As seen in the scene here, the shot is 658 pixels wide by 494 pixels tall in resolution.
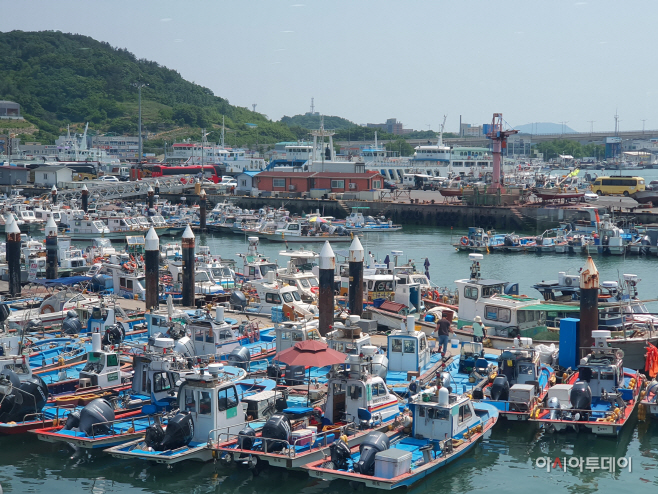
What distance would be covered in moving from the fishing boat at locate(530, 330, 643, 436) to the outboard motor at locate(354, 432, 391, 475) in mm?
4243

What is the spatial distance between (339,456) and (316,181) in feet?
209

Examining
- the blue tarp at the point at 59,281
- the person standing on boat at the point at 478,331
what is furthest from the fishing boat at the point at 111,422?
the blue tarp at the point at 59,281

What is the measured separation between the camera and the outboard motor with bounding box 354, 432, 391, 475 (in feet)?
47.5

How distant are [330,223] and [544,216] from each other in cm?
1739

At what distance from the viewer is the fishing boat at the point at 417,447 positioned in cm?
1430

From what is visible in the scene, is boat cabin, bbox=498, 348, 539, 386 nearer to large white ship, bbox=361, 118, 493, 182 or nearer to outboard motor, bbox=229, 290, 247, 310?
outboard motor, bbox=229, 290, 247, 310

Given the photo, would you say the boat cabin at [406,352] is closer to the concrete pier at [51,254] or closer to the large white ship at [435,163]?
the concrete pier at [51,254]

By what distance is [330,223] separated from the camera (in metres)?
59.3

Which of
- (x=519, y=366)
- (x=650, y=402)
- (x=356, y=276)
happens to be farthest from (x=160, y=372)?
(x=650, y=402)

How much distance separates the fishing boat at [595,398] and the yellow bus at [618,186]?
58912 mm

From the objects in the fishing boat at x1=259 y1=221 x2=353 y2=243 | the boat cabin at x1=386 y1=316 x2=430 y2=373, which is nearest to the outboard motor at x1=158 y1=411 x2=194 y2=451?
the boat cabin at x1=386 y1=316 x2=430 y2=373

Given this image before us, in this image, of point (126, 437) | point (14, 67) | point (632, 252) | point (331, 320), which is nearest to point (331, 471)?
point (126, 437)

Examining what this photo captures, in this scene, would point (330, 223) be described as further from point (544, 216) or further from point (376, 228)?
point (544, 216)

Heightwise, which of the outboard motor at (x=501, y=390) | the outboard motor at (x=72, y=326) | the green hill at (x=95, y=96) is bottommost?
the outboard motor at (x=501, y=390)
